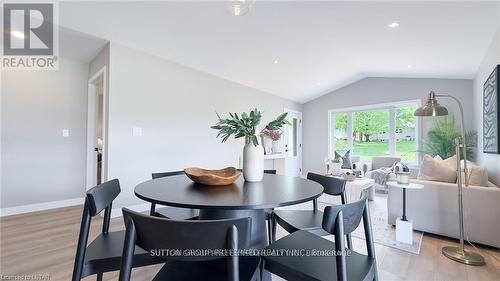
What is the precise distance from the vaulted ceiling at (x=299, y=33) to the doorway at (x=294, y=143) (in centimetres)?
237

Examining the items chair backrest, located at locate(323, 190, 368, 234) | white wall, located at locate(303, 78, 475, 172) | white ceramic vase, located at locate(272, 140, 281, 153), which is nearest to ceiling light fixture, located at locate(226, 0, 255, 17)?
chair backrest, located at locate(323, 190, 368, 234)

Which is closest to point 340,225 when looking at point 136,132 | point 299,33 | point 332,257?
point 332,257

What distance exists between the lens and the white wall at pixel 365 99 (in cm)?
478

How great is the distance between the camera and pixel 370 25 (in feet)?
9.53

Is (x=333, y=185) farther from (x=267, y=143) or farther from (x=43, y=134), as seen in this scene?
(x=43, y=134)

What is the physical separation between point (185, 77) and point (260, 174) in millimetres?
2964

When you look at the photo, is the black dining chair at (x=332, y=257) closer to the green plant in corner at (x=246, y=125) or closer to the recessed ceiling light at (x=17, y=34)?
the green plant in corner at (x=246, y=125)

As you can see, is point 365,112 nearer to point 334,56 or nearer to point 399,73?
point 399,73

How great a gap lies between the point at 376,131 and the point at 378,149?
459 mm

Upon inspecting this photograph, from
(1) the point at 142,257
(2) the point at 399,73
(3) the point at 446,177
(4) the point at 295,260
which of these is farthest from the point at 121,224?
(2) the point at 399,73

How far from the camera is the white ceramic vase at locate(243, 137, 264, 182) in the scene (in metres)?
1.53

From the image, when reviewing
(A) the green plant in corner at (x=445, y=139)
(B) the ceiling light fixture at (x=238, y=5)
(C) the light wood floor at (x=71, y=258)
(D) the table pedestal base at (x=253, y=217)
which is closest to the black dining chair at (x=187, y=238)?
(D) the table pedestal base at (x=253, y=217)

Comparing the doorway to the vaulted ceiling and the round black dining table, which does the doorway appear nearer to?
the vaulted ceiling

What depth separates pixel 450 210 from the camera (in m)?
2.51
